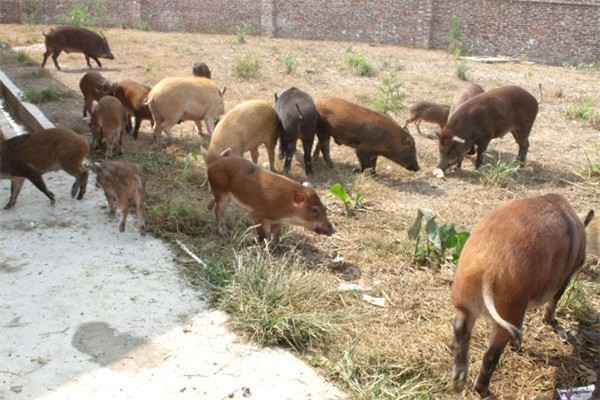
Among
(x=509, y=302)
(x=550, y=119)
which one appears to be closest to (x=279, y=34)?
(x=550, y=119)

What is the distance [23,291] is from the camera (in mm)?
4590

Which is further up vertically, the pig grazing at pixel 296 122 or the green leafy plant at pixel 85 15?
the green leafy plant at pixel 85 15

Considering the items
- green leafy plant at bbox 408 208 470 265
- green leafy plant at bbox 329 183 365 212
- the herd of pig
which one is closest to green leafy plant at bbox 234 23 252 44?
the herd of pig

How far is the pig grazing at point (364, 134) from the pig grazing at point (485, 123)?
53cm

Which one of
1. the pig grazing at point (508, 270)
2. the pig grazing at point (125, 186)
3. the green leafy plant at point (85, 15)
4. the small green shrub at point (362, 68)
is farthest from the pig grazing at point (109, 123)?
the green leafy plant at point (85, 15)

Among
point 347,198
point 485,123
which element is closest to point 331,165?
point 347,198

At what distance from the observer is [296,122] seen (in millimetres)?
7348

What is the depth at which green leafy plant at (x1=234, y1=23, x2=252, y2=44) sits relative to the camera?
1988cm

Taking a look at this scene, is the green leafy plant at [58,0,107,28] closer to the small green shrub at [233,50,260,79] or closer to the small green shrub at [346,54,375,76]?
the small green shrub at [233,50,260,79]

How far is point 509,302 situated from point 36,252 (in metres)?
3.96

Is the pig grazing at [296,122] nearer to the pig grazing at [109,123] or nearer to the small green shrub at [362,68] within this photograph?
the pig grazing at [109,123]

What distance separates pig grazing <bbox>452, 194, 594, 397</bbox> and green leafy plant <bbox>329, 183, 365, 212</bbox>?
256 cm

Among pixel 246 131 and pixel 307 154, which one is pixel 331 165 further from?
pixel 246 131

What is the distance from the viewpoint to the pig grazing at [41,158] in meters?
6.03
